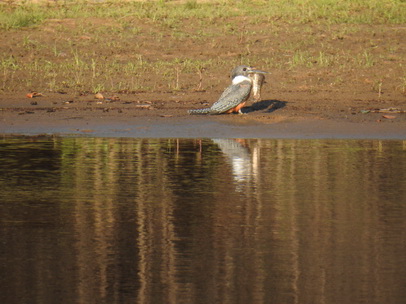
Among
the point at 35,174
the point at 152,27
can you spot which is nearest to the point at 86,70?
the point at 152,27

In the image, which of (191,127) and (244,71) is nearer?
(191,127)

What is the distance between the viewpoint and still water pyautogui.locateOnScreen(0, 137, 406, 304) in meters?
4.68

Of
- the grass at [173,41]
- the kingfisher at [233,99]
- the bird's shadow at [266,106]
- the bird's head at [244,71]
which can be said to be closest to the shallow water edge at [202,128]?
the kingfisher at [233,99]

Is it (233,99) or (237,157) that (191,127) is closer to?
(233,99)

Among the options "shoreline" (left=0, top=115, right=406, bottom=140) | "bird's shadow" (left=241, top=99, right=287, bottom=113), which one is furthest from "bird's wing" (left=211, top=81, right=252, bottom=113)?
"bird's shadow" (left=241, top=99, right=287, bottom=113)

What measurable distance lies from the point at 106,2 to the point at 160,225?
21012mm

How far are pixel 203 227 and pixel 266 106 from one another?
8.90m

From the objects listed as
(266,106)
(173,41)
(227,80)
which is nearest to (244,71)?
(266,106)

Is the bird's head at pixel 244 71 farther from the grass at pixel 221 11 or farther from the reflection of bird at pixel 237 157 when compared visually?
the grass at pixel 221 11

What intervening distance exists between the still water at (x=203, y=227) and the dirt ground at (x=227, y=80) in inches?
134

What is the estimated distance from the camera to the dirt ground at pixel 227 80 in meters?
13.6

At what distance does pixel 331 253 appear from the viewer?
210 inches

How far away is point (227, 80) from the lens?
16844mm

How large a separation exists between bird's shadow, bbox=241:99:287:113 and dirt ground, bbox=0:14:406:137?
0.02 meters
